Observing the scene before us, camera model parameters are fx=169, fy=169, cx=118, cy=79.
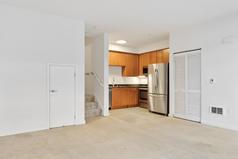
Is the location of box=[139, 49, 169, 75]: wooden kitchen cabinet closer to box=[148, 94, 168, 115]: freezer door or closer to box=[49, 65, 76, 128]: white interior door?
box=[148, 94, 168, 115]: freezer door

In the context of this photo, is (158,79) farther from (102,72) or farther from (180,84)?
(102,72)

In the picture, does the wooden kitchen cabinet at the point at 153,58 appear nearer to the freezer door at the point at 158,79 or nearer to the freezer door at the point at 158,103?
the freezer door at the point at 158,79

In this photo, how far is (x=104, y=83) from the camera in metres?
5.92

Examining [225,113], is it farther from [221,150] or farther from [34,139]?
[34,139]

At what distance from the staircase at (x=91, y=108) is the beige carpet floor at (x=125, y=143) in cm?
119

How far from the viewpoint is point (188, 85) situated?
5238 mm

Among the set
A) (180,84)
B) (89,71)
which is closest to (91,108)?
(89,71)

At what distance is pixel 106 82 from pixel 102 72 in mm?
383

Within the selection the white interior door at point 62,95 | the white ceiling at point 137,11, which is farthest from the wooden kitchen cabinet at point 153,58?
the white interior door at point 62,95

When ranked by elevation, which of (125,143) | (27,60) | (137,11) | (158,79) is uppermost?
(137,11)

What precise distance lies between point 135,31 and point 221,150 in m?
4.23

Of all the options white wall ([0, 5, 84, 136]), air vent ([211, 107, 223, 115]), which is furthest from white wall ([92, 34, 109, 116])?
air vent ([211, 107, 223, 115])

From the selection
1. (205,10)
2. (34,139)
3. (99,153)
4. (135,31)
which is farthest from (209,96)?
(34,139)

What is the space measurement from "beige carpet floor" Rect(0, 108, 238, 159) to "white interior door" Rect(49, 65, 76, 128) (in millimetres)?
319
